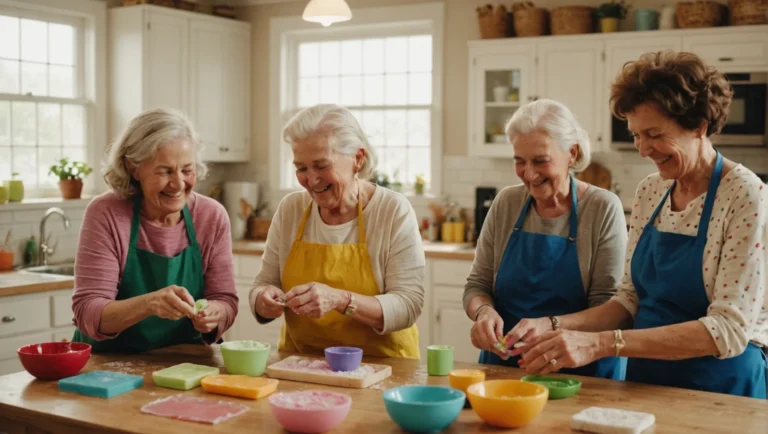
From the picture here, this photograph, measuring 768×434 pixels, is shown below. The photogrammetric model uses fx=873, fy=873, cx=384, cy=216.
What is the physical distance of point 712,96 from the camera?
90.4 inches

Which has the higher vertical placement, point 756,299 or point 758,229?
point 758,229

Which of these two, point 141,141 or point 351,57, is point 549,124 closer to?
point 141,141

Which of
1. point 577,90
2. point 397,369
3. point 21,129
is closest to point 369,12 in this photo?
point 577,90

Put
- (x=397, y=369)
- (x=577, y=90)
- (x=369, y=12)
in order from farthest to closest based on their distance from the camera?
(x=369, y=12), (x=577, y=90), (x=397, y=369)

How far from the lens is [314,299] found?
2.55 m

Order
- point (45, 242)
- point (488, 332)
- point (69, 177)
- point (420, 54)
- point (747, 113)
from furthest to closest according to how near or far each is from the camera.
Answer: point (420, 54)
point (69, 177)
point (45, 242)
point (747, 113)
point (488, 332)

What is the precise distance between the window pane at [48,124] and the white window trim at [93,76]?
0.22m

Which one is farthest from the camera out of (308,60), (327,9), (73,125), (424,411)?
(308,60)

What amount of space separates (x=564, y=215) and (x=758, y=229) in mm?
675

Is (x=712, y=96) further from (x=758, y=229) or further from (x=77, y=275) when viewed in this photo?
(x=77, y=275)

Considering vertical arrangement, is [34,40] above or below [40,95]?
above

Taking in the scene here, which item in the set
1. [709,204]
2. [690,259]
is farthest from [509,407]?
[709,204]

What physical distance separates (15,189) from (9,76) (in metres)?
0.76

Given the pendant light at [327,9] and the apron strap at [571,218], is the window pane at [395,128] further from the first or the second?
the apron strap at [571,218]
